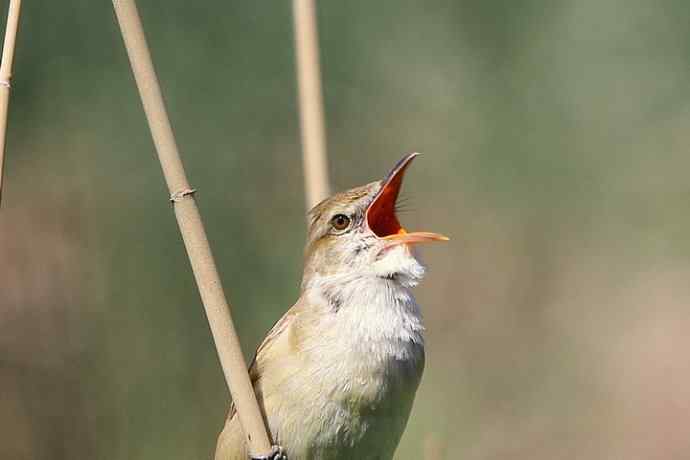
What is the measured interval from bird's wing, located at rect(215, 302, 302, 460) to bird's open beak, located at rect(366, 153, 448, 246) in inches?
10.1

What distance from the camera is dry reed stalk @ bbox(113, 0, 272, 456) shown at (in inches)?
71.1

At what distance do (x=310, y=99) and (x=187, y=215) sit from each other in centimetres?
66

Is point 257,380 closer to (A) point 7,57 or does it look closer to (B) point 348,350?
A: (B) point 348,350

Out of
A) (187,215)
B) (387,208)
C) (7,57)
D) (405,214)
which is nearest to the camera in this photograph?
(187,215)

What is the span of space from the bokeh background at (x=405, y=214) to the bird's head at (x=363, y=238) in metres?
0.51

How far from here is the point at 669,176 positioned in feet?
14.2

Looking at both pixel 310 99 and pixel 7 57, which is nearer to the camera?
pixel 7 57

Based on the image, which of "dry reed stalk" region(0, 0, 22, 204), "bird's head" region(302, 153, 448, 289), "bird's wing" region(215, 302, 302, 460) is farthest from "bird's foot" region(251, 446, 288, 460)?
"dry reed stalk" region(0, 0, 22, 204)

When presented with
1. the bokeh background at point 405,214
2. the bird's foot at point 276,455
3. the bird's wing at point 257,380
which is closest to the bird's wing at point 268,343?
the bird's wing at point 257,380

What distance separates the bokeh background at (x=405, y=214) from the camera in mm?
3152

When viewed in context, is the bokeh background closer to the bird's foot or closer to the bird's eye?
the bird's foot

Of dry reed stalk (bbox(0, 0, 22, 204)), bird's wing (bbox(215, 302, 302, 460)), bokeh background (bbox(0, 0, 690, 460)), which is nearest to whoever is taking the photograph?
dry reed stalk (bbox(0, 0, 22, 204))

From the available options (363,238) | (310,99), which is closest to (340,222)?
(363,238)

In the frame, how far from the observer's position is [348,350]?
227 cm
